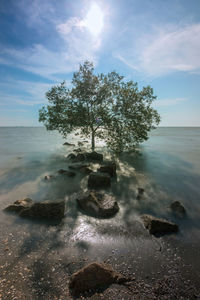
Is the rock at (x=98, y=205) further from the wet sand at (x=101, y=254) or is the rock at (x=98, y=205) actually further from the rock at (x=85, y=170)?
the rock at (x=85, y=170)

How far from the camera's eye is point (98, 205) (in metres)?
7.12

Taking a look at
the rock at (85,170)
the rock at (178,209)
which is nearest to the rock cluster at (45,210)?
the rock at (178,209)

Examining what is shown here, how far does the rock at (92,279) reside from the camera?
3.62m

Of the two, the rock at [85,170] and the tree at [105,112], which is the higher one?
the tree at [105,112]

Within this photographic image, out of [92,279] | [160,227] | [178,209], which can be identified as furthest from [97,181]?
[92,279]

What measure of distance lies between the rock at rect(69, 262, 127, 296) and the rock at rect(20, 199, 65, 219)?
313 cm

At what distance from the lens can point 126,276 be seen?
4.02m

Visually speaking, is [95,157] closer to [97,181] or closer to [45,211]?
[97,181]

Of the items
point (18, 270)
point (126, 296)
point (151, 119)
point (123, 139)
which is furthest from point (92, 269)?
point (151, 119)

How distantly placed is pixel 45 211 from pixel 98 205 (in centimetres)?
236

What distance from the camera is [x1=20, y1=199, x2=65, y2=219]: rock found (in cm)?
660

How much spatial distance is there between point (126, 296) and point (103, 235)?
2.21m

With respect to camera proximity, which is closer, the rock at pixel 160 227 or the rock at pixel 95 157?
the rock at pixel 160 227

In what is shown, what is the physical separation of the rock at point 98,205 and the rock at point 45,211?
1207 mm
